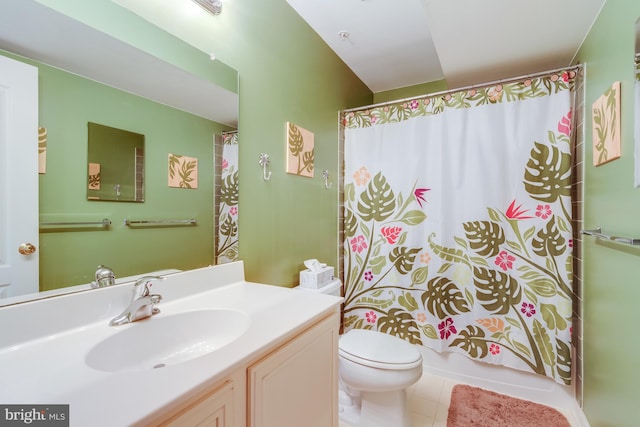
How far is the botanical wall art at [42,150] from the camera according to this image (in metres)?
0.79

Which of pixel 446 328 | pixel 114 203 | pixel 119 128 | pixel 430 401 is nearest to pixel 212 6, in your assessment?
pixel 119 128

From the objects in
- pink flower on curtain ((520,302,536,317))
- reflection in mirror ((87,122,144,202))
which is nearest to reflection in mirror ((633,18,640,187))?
pink flower on curtain ((520,302,536,317))

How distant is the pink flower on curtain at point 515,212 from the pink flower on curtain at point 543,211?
5 centimetres

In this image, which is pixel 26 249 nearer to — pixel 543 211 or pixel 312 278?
pixel 312 278

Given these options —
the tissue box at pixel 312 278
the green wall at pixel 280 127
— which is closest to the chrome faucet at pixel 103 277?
the green wall at pixel 280 127

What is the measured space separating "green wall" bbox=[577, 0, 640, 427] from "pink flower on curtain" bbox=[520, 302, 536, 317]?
23 centimetres

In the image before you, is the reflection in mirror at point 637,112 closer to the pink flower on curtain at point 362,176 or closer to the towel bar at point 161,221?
the pink flower on curtain at point 362,176

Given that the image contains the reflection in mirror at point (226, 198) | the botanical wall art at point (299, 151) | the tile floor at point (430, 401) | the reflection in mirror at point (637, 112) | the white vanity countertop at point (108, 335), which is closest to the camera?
the white vanity countertop at point (108, 335)

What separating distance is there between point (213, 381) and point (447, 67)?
225cm

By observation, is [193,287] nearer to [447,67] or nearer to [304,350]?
[304,350]

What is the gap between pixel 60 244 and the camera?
0.82m

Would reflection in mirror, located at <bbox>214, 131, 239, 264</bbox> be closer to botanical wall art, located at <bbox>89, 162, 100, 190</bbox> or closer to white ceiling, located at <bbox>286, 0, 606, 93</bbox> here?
botanical wall art, located at <bbox>89, 162, 100, 190</bbox>

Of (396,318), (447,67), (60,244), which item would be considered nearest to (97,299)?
(60,244)

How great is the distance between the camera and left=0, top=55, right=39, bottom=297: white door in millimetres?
737
